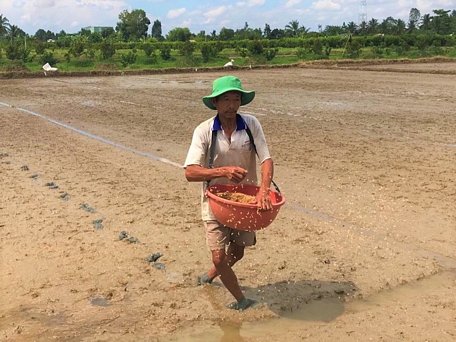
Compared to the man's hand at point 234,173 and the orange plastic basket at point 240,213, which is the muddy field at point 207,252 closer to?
the orange plastic basket at point 240,213

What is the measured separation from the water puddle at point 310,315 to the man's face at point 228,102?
1358 mm

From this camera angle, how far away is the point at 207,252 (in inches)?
196

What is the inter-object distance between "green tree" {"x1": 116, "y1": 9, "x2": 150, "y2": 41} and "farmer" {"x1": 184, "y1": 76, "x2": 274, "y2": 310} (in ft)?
256

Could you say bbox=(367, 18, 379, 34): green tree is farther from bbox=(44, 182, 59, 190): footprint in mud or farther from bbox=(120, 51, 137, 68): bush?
bbox=(44, 182, 59, 190): footprint in mud

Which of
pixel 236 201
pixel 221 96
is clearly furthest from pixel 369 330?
pixel 221 96

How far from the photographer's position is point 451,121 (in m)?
12.0

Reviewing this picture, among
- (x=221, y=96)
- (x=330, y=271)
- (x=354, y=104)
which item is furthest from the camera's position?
(x=354, y=104)

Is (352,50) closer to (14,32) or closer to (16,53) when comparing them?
(16,53)

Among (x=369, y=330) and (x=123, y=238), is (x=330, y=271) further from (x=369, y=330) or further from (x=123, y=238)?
(x=123, y=238)

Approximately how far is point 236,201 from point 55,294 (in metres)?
1.56

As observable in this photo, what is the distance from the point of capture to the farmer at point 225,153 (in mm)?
3617

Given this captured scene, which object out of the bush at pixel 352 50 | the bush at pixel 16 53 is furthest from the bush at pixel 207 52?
the bush at pixel 16 53

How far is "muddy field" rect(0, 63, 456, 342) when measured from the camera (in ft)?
12.5

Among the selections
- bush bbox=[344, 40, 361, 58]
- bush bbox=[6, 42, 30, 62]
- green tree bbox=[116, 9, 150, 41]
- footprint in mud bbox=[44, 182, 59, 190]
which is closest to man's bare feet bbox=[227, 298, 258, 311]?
footprint in mud bbox=[44, 182, 59, 190]
